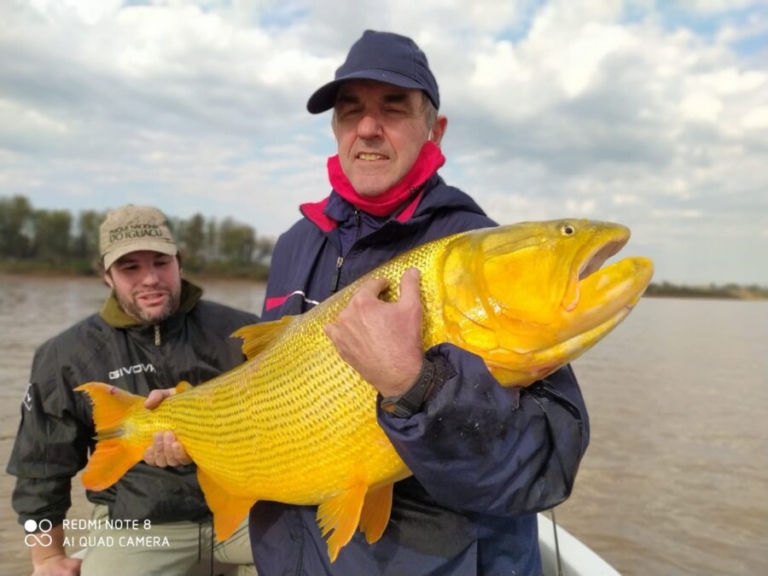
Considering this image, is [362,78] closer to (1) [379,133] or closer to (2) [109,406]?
(1) [379,133]

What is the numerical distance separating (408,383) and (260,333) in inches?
44.7

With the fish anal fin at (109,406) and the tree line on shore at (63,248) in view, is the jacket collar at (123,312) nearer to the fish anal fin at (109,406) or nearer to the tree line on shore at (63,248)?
the fish anal fin at (109,406)

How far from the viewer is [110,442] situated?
11.7ft

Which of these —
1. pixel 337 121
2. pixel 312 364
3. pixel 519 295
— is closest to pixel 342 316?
pixel 312 364

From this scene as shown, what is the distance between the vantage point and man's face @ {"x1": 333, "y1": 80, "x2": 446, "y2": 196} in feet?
9.43

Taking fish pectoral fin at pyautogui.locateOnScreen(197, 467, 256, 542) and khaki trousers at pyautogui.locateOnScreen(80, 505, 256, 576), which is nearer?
fish pectoral fin at pyautogui.locateOnScreen(197, 467, 256, 542)

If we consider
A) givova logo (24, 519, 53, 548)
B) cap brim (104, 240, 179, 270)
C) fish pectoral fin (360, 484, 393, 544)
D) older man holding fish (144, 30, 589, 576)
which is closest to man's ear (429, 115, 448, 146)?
older man holding fish (144, 30, 589, 576)

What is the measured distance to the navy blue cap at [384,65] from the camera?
108 inches

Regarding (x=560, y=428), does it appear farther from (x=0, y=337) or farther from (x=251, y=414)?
(x=0, y=337)

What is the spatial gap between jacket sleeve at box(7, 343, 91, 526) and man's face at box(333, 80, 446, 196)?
9.71ft

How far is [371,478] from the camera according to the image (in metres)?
2.26

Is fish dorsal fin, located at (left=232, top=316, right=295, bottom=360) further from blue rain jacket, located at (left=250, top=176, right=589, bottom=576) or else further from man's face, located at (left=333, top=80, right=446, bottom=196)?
man's face, located at (left=333, top=80, right=446, bottom=196)

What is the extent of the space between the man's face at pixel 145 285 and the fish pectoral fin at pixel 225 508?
201 cm

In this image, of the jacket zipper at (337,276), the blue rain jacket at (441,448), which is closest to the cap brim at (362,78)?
the blue rain jacket at (441,448)
